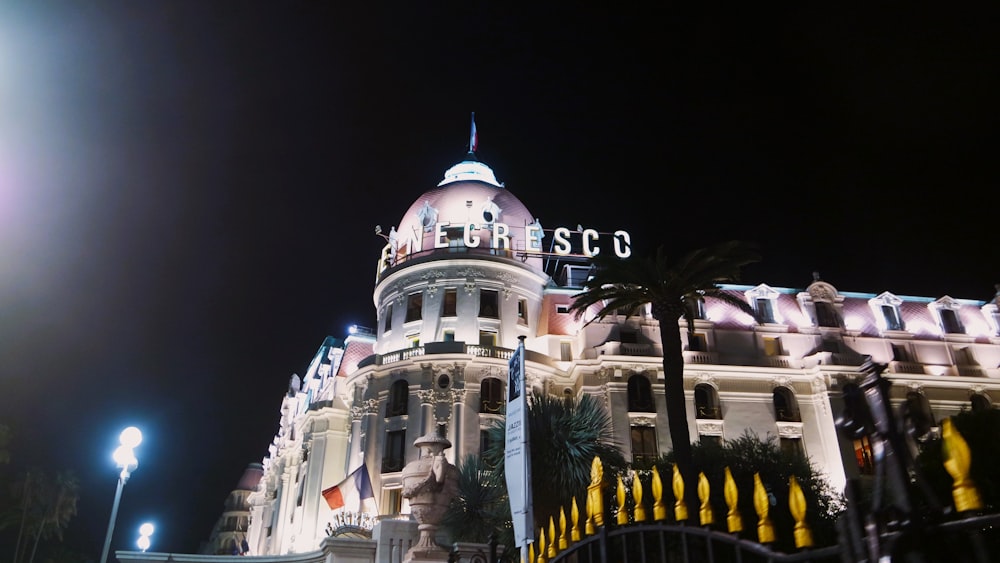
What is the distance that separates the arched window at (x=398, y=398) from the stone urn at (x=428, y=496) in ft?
77.9

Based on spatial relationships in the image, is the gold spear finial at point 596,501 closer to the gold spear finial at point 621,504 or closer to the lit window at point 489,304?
the gold spear finial at point 621,504

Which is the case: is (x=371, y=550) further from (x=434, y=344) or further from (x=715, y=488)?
(x=434, y=344)

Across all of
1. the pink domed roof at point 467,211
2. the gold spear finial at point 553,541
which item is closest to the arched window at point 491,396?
the pink domed roof at point 467,211

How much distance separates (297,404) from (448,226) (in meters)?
27.3

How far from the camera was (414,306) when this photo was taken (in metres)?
44.2

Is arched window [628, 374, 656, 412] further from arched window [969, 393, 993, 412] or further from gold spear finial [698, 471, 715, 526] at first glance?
gold spear finial [698, 471, 715, 526]

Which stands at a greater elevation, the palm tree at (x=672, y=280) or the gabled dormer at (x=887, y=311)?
the gabled dormer at (x=887, y=311)

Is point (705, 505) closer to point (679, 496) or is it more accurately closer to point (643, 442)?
point (679, 496)

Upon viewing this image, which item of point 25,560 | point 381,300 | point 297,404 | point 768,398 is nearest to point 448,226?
point 381,300

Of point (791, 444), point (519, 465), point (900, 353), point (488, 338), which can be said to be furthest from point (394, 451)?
Result: point (900, 353)

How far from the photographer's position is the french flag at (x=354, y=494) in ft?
120

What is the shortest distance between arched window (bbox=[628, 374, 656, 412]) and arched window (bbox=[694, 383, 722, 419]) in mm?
2914

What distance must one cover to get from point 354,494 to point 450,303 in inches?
498

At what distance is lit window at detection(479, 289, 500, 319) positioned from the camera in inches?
1690
